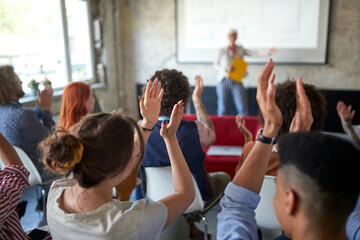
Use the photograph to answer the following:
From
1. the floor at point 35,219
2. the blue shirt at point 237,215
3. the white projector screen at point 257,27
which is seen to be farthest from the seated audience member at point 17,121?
the white projector screen at point 257,27

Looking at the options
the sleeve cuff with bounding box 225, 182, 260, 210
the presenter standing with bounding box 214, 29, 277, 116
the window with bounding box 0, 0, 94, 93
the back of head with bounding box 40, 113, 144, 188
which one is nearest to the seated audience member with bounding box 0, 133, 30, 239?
the back of head with bounding box 40, 113, 144, 188

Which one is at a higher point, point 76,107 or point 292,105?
point 292,105

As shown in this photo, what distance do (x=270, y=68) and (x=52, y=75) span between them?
4.14m

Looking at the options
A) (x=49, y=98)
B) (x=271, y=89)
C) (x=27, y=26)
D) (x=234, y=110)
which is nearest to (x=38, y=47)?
(x=27, y=26)

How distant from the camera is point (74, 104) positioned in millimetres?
2336

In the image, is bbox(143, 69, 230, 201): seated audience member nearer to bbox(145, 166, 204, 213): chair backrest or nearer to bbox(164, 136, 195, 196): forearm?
bbox(145, 166, 204, 213): chair backrest

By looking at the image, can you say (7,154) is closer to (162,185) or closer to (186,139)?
(162,185)

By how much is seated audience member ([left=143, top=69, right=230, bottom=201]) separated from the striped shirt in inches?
28.2

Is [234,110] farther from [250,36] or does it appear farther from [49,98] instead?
[49,98]

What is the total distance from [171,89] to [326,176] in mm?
1256

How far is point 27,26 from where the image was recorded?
3.95 metres

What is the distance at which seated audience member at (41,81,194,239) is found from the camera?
34.7 inches

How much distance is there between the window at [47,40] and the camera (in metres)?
3.72

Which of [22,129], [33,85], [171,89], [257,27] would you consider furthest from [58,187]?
[257,27]
